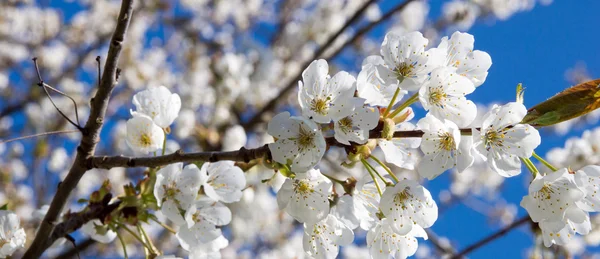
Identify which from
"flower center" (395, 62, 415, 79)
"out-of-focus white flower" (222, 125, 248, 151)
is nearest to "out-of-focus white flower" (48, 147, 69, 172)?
"out-of-focus white flower" (222, 125, 248, 151)

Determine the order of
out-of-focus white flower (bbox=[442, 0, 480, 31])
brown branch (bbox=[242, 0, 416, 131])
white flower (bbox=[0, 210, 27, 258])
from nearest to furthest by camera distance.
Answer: white flower (bbox=[0, 210, 27, 258]) < brown branch (bbox=[242, 0, 416, 131]) < out-of-focus white flower (bbox=[442, 0, 480, 31])

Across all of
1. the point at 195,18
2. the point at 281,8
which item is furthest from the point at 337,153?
the point at 195,18

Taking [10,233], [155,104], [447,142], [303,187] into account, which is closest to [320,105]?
[303,187]

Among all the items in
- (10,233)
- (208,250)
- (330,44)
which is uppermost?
(10,233)

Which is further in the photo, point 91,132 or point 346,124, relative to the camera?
point 91,132

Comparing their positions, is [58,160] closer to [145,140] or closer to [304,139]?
[145,140]

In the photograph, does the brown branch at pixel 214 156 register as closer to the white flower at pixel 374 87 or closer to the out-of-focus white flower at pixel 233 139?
the white flower at pixel 374 87

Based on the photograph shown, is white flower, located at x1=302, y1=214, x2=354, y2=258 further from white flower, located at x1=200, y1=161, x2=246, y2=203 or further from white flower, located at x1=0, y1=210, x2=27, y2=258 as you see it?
white flower, located at x1=0, y1=210, x2=27, y2=258

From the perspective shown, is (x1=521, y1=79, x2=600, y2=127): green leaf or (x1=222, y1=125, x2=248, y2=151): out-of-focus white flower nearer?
(x1=521, y1=79, x2=600, y2=127): green leaf
